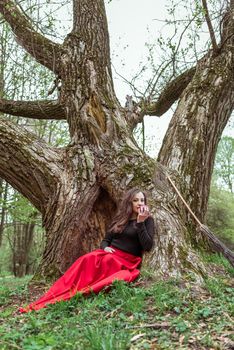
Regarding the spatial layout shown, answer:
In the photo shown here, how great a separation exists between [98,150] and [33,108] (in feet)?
7.40

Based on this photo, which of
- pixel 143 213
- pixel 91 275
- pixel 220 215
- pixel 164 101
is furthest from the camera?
pixel 220 215

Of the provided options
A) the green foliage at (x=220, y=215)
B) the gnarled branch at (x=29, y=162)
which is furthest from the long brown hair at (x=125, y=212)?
the green foliage at (x=220, y=215)

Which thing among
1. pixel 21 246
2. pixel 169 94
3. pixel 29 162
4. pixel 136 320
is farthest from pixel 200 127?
pixel 21 246

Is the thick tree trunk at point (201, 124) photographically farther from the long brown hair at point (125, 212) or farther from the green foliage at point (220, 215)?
the green foliage at point (220, 215)

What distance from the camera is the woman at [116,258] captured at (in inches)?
181

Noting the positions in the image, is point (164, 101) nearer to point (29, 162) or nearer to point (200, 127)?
point (200, 127)

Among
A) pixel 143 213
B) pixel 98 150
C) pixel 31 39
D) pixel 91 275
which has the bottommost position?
pixel 91 275

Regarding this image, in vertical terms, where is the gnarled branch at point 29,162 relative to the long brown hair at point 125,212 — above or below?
above

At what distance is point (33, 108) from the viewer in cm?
796

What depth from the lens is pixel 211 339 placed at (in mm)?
2922

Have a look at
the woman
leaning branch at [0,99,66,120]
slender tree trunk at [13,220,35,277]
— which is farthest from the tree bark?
slender tree trunk at [13,220,35,277]

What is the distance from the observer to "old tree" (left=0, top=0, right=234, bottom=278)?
19.7ft

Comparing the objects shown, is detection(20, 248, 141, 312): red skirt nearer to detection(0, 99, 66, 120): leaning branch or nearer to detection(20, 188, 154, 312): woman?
detection(20, 188, 154, 312): woman

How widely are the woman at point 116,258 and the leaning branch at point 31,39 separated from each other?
354cm
